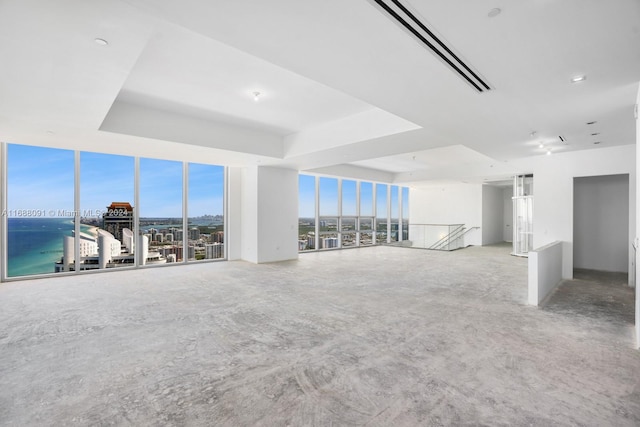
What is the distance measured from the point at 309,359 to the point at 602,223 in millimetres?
8862

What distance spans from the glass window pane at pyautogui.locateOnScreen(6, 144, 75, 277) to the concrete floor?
133 centimetres

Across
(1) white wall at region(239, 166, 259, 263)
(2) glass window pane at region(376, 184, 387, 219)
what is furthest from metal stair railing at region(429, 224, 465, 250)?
(1) white wall at region(239, 166, 259, 263)

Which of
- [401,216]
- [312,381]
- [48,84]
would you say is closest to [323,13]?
[312,381]

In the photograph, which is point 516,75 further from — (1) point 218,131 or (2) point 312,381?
(1) point 218,131

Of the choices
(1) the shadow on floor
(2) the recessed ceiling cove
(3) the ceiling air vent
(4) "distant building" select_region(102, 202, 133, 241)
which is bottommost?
(1) the shadow on floor

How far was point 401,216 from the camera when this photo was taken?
630 inches

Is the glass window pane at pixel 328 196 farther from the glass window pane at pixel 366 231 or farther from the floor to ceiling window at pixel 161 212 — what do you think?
the floor to ceiling window at pixel 161 212

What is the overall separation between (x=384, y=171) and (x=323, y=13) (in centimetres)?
1208

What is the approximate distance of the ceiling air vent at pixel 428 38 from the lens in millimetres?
2172

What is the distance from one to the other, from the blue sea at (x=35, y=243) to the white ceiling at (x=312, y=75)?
2.02m

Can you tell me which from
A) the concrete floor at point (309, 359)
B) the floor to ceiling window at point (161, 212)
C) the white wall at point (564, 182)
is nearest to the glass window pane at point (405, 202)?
the white wall at point (564, 182)

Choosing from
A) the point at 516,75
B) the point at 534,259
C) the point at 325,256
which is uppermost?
the point at 516,75

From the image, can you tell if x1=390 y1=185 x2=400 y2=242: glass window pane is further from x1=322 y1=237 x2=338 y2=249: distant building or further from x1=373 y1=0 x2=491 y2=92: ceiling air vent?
x1=373 y1=0 x2=491 y2=92: ceiling air vent

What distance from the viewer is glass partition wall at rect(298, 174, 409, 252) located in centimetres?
1212
